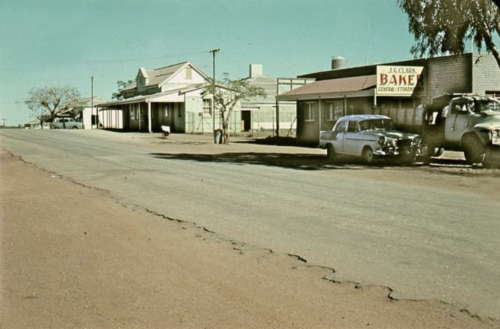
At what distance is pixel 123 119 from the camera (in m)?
71.5

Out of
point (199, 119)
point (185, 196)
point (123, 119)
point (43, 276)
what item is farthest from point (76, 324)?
point (123, 119)

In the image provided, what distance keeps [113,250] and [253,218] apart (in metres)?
2.82

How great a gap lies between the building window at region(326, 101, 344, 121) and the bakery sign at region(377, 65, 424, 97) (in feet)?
17.8

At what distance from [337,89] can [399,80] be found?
4.81 meters

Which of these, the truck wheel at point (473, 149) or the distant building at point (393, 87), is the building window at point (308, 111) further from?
the truck wheel at point (473, 149)

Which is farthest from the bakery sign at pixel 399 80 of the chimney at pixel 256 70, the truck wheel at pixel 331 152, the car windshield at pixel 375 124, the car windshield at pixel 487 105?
the chimney at pixel 256 70

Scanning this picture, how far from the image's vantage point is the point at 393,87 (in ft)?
95.3

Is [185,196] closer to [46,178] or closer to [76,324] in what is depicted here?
[46,178]

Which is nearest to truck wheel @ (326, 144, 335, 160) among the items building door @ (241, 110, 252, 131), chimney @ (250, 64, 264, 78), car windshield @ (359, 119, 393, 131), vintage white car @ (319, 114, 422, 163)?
vintage white car @ (319, 114, 422, 163)

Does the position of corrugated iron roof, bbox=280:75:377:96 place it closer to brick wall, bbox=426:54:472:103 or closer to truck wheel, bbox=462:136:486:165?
brick wall, bbox=426:54:472:103

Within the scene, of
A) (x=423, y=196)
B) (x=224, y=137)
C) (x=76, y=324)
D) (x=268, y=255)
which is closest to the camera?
(x=76, y=324)

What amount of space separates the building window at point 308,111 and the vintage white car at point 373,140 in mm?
14469

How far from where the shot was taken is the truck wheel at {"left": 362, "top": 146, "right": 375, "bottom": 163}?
2095 cm

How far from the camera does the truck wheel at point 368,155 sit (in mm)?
20953
